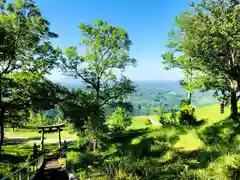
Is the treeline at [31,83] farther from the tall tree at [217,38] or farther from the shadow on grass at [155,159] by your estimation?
the tall tree at [217,38]

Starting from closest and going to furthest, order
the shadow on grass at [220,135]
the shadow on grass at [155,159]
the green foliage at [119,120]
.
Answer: the shadow on grass at [155,159]
the shadow on grass at [220,135]
the green foliage at [119,120]

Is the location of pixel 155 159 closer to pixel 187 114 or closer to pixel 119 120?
pixel 187 114

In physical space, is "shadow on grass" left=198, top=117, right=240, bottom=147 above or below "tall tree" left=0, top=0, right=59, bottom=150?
below

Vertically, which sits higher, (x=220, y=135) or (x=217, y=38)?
(x=217, y=38)

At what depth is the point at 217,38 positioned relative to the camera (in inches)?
581

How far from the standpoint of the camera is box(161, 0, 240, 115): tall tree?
14617 mm

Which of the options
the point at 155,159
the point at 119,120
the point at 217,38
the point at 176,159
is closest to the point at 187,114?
the point at 119,120

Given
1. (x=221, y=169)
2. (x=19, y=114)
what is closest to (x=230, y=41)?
(x=221, y=169)

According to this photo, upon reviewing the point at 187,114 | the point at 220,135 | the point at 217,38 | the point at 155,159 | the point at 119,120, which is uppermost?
the point at 217,38

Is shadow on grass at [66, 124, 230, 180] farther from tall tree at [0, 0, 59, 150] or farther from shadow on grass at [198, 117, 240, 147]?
tall tree at [0, 0, 59, 150]

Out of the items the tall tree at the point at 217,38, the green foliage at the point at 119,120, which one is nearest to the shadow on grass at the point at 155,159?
the tall tree at the point at 217,38

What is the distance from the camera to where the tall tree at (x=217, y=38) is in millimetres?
14617

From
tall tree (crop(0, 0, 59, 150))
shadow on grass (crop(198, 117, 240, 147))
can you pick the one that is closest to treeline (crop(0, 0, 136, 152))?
tall tree (crop(0, 0, 59, 150))

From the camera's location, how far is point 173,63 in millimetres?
22953
